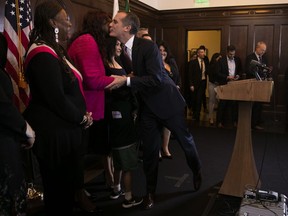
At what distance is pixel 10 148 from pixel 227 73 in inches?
201

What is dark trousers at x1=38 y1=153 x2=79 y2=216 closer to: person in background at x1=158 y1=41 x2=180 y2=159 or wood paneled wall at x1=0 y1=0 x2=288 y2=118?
person in background at x1=158 y1=41 x2=180 y2=159

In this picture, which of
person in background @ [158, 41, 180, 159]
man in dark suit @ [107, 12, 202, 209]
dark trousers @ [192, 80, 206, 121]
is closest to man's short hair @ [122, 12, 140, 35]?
man in dark suit @ [107, 12, 202, 209]

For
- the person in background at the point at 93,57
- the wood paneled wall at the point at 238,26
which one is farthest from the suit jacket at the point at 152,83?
the wood paneled wall at the point at 238,26

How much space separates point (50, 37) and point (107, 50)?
0.77m

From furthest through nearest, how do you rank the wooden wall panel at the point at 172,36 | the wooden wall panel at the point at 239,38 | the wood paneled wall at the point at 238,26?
the wooden wall panel at the point at 172,36 < the wooden wall panel at the point at 239,38 < the wood paneled wall at the point at 238,26

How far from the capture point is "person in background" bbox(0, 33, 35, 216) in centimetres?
134

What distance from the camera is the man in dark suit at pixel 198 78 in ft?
20.8

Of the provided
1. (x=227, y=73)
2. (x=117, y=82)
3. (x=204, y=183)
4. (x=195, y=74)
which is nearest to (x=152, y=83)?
(x=117, y=82)

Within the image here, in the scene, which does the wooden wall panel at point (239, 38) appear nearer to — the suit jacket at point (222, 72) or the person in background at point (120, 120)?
the suit jacket at point (222, 72)

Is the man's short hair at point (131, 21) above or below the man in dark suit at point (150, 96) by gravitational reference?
above

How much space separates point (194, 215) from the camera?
2.38m

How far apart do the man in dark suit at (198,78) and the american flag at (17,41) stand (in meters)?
4.24

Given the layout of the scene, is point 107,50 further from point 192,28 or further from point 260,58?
point 192,28

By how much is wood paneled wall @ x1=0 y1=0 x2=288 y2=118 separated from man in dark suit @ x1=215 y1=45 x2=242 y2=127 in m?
0.77
